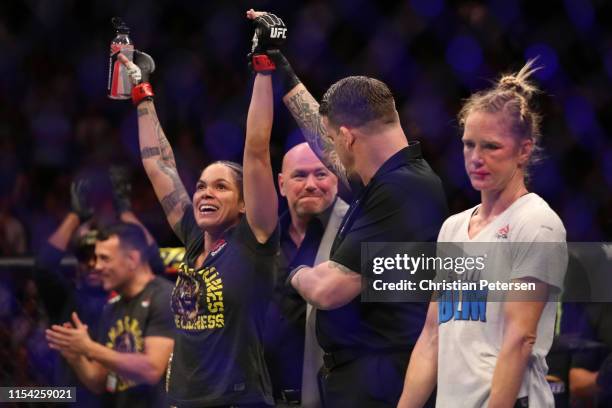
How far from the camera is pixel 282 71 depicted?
2244 millimetres

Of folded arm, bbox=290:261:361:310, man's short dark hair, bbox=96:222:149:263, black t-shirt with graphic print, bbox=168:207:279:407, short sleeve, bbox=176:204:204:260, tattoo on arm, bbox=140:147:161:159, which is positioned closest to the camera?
folded arm, bbox=290:261:361:310

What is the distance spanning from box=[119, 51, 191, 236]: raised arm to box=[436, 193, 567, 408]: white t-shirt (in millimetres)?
957

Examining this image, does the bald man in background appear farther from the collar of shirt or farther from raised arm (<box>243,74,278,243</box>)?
the collar of shirt

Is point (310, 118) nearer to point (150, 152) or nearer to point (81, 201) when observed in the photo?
point (150, 152)

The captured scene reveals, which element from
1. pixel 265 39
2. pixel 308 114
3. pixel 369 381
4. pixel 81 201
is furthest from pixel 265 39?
pixel 81 201

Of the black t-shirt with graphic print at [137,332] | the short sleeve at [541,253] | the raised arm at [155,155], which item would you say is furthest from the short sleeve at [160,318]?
the short sleeve at [541,253]

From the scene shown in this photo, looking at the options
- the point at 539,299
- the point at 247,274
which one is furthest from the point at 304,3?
the point at 539,299

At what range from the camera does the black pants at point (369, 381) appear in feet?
6.26

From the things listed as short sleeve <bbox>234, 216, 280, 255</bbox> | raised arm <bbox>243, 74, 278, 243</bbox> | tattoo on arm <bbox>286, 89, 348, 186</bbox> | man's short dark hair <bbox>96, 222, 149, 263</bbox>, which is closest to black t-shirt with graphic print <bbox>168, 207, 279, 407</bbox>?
short sleeve <bbox>234, 216, 280, 255</bbox>

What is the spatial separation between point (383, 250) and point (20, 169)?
6.36 feet

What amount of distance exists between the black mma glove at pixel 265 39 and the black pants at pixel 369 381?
64 cm

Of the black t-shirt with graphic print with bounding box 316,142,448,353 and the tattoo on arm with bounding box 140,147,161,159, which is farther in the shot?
the tattoo on arm with bounding box 140,147,161,159

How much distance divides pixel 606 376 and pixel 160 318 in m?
1.19

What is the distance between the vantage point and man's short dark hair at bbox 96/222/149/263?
114 inches
